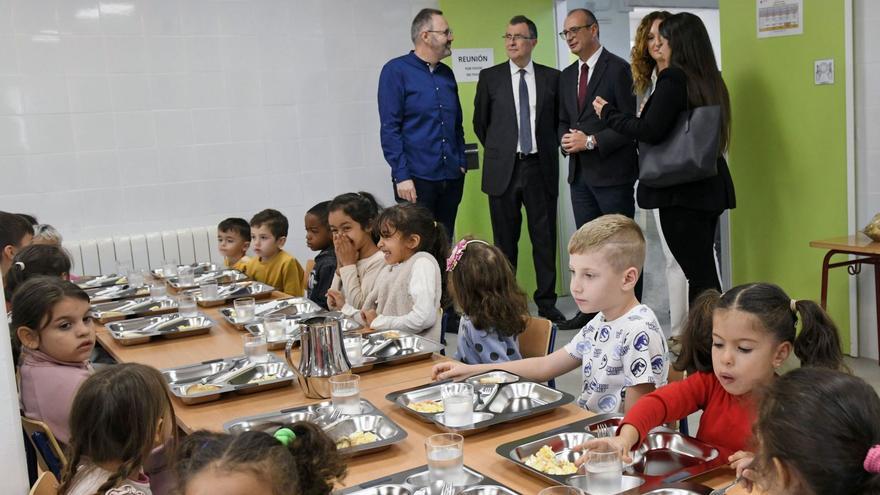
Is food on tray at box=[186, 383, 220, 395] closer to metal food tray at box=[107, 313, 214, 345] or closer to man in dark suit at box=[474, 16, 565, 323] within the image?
metal food tray at box=[107, 313, 214, 345]

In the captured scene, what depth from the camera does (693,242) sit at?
428cm

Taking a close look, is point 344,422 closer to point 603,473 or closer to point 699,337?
point 603,473

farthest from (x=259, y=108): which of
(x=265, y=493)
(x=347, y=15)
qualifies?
(x=265, y=493)

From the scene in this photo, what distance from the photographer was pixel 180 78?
572 cm

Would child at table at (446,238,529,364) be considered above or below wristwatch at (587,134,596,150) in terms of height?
below

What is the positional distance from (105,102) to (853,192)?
439 cm

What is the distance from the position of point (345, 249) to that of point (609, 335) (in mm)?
1551

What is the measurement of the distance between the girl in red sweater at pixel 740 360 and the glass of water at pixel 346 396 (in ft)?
2.10

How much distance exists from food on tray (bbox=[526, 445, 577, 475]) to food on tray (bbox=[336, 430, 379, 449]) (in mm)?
380

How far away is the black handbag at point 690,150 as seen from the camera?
4137mm

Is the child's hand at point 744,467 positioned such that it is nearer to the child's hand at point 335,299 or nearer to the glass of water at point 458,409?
the glass of water at point 458,409

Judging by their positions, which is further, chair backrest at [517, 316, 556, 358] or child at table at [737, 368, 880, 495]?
chair backrest at [517, 316, 556, 358]

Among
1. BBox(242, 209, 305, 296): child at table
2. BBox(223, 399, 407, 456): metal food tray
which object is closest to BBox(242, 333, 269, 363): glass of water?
BBox(223, 399, 407, 456): metal food tray

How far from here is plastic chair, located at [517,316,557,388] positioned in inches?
113
